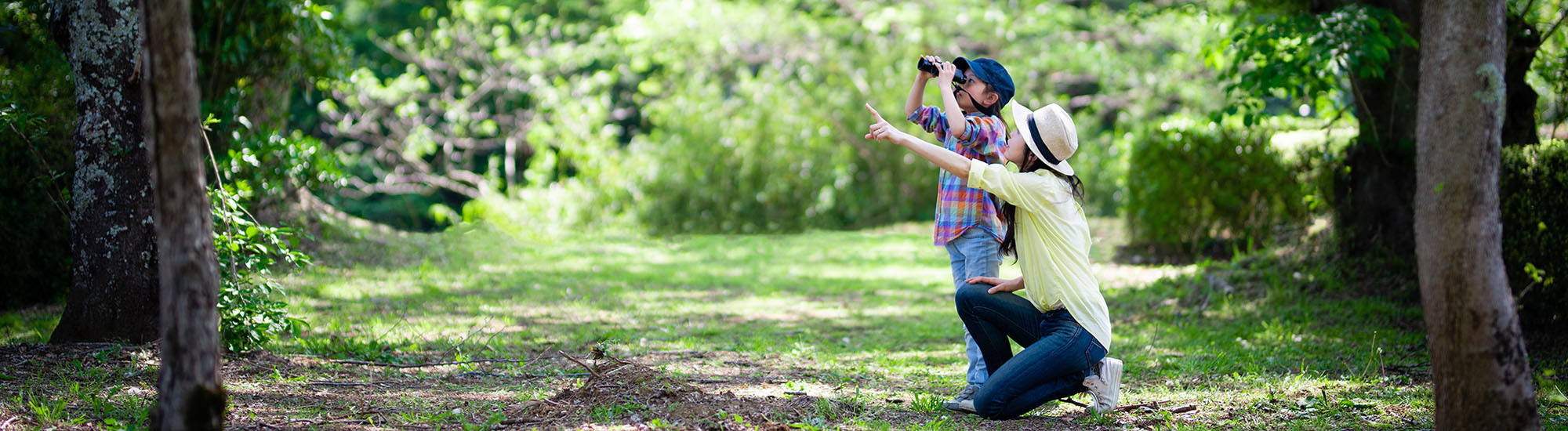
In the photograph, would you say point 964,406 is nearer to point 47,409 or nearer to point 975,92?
point 975,92

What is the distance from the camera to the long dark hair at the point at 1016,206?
3777 mm

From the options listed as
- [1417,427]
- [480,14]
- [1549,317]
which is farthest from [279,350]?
[480,14]

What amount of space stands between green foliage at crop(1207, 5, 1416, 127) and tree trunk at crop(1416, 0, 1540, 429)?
2781mm

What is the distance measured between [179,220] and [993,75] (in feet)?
9.66

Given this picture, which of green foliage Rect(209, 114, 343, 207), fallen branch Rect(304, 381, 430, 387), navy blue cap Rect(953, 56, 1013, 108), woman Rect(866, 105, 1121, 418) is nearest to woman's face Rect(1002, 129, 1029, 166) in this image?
woman Rect(866, 105, 1121, 418)

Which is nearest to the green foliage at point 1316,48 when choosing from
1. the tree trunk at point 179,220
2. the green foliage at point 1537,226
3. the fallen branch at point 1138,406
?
the green foliage at point 1537,226

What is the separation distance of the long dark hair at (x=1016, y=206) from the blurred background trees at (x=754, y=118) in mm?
2747

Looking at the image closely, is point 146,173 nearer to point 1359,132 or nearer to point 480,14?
point 1359,132

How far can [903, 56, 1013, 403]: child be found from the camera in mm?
4125

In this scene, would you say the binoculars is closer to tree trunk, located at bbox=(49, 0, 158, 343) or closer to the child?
the child

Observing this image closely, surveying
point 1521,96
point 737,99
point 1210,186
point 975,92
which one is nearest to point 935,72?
point 975,92

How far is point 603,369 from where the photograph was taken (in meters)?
4.09

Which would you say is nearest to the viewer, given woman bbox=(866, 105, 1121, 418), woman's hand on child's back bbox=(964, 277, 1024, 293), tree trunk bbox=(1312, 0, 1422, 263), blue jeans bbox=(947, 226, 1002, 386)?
woman bbox=(866, 105, 1121, 418)

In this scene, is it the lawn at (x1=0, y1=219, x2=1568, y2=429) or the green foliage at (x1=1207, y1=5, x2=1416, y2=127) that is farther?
the green foliage at (x1=1207, y1=5, x2=1416, y2=127)
